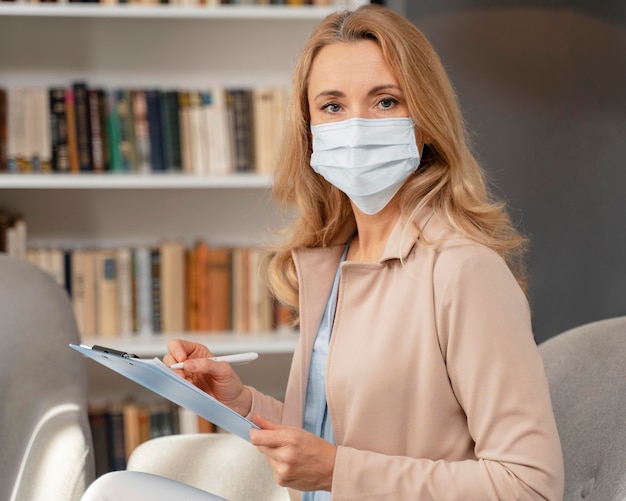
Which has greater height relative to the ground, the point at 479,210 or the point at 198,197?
the point at 479,210

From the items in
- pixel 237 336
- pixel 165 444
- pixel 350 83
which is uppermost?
pixel 350 83

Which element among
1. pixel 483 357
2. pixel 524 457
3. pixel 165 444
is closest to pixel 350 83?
pixel 483 357

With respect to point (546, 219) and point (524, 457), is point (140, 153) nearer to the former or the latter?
point (546, 219)

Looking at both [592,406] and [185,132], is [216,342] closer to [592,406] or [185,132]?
[185,132]

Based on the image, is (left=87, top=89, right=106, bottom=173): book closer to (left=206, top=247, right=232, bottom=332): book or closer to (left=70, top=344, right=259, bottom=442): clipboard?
(left=206, top=247, right=232, bottom=332): book

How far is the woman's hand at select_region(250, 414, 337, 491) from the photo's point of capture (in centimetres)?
104

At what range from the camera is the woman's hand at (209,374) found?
1.25 m

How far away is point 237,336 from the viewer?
252 centimetres

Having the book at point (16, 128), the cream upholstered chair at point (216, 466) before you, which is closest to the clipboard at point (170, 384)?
the cream upholstered chair at point (216, 466)

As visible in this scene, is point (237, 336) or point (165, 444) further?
point (237, 336)

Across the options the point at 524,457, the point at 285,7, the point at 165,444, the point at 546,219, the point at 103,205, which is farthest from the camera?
the point at 103,205

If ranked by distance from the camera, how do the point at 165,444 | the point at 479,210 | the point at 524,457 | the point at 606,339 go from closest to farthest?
1. the point at 524,457
2. the point at 479,210
3. the point at 606,339
4. the point at 165,444

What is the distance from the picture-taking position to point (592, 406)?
1.27 m

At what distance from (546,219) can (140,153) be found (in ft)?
3.64
